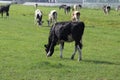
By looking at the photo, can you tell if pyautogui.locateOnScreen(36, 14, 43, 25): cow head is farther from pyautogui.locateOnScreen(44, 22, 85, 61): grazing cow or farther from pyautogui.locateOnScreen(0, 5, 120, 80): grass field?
pyautogui.locateOnScreen(44, 22, 85, 61): grazing cow

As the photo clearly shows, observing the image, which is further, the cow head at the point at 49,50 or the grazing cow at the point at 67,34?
the cow head at the point at 49,50

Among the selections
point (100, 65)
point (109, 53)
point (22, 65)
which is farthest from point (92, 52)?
point (22, 65)

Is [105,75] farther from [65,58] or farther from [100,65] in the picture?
[65,58]

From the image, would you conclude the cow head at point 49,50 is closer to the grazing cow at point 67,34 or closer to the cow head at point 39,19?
the grazing cow at point 67,34

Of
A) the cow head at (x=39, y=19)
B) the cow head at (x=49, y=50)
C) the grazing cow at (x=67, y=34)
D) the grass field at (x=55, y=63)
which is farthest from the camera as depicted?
the cow head at (x=39, y=19)

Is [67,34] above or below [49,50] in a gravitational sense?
above

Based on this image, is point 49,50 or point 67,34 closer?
point 67,34

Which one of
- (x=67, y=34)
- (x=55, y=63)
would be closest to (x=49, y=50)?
(x=67, y=34)

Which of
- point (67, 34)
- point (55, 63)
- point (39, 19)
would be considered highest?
point (67, 34)

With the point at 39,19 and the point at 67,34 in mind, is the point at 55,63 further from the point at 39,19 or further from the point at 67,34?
the point at 39,19

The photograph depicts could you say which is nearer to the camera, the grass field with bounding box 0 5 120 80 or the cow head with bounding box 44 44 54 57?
the grass field with bounding box 0 5 120 80

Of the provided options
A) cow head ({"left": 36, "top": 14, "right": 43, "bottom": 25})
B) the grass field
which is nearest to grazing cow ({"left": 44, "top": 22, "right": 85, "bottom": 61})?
the grass field

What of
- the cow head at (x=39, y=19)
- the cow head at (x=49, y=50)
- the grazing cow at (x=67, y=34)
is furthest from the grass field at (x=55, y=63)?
the cow head at (x=39, y=19)

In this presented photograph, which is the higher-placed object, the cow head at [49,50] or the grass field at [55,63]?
the cow head at [49,50]
